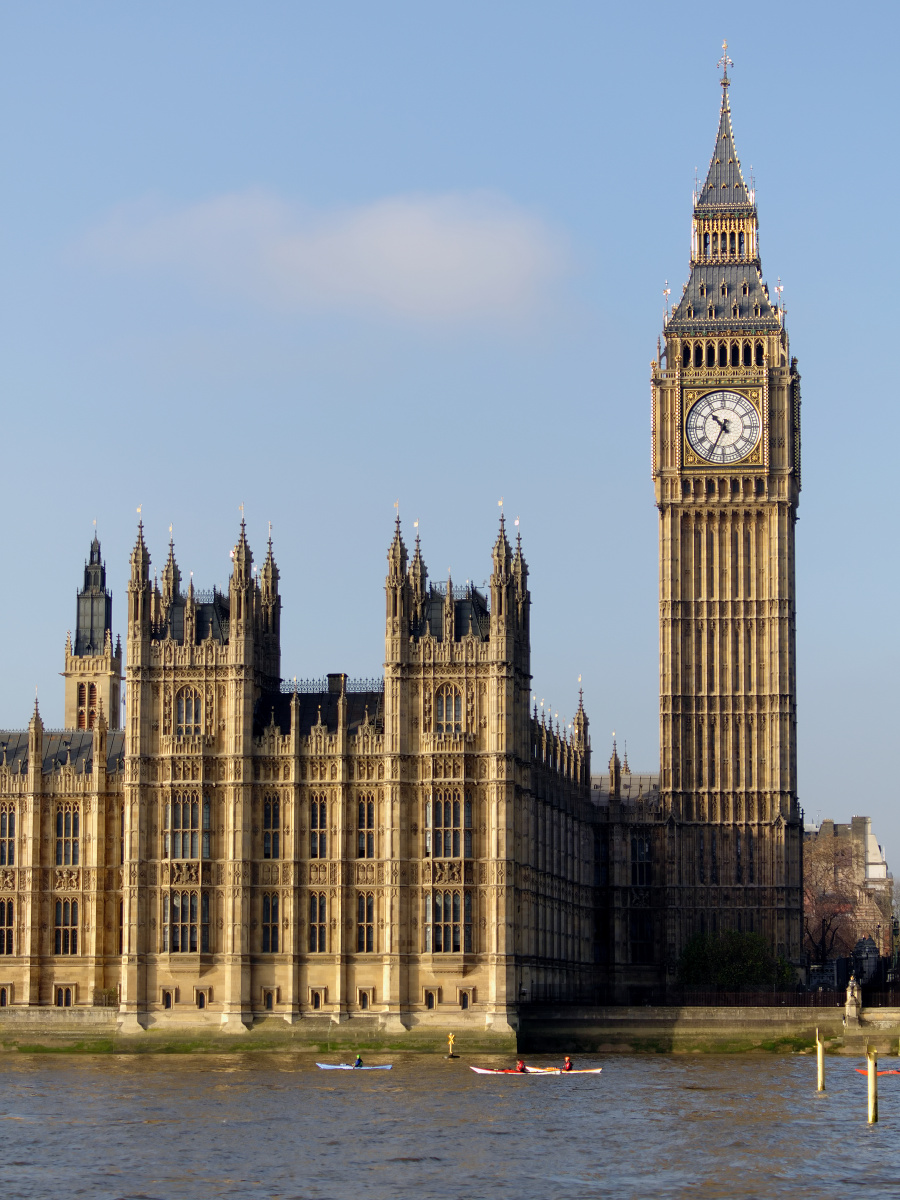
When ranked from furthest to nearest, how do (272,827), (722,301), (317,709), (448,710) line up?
(722,301), (317,709), (272,827), (448,710)

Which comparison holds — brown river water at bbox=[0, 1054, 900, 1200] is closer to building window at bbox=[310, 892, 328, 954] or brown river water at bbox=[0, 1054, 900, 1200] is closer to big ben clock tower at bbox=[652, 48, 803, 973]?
building window at bbox=[310, 892, 328, 954]

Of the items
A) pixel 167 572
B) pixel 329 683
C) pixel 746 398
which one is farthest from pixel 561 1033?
pixel 746 398

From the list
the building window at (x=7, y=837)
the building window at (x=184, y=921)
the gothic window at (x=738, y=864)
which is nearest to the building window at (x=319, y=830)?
the building window at (x=184, y=921)

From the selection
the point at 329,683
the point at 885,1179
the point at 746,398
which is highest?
the point at 746,398

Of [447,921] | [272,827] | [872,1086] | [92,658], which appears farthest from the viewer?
[92,658]

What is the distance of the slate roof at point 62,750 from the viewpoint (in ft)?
419

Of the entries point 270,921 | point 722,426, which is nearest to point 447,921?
point 270,921

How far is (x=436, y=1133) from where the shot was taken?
82.6m

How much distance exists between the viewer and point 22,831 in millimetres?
125250

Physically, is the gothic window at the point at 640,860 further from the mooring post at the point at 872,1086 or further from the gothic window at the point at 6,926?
the mooring post at the point at 872,1086

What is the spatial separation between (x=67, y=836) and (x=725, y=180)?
69772mm

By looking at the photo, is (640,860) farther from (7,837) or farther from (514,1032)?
(7,837)

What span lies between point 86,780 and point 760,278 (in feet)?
204

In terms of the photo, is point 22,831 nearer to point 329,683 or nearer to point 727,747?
point 329,683
